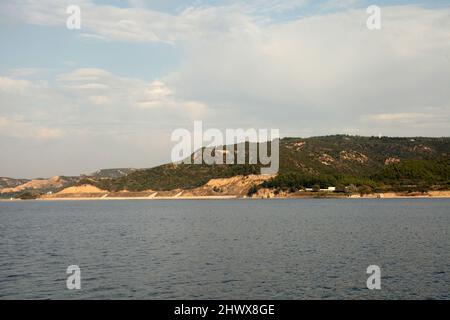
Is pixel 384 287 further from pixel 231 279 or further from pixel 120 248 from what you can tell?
pixel 120 248

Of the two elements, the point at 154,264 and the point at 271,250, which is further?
the point at 271,250

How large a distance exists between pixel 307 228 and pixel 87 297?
183 feet

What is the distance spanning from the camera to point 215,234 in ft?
260

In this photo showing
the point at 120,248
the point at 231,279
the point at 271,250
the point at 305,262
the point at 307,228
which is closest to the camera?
the point at 231,279

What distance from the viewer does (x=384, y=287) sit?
123ft

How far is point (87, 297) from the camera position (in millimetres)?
35875
